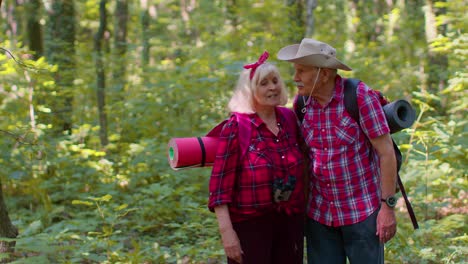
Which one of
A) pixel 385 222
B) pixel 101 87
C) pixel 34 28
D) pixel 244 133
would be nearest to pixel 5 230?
pixel 244 133

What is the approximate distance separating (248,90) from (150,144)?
5.82 meters

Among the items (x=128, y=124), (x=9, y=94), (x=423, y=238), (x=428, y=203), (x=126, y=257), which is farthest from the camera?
(x=128, y=124)

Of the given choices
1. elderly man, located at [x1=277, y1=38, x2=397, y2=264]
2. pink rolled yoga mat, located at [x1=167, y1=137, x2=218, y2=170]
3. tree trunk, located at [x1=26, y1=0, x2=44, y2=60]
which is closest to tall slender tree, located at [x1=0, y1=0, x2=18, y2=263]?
pink rolled yoga mat, located at [x1=167, y1=137, x2=218, y2=170]

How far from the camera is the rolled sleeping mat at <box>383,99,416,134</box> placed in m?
2.88

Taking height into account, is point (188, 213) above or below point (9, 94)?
below

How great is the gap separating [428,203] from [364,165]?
405 centimetres

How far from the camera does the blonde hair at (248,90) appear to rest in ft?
10.00

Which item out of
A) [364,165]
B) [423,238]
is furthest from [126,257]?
[423,238]

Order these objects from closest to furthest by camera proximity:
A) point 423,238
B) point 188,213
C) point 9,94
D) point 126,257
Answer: point 126,257, point 423,238, point 188,213, point 9,94

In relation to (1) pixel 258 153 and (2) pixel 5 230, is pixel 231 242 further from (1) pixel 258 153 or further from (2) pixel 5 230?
(2) pixel 5 230

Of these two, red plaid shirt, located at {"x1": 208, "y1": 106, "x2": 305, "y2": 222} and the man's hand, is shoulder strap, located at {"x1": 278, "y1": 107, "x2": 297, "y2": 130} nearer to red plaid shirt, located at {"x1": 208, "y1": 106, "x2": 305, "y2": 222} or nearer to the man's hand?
red plaid shirt, located at {"x1": 208, "y1": 106, "x2": 305, "y2": 222}

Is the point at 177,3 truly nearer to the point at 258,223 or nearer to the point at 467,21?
the point at 467,21

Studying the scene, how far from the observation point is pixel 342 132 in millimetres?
2943

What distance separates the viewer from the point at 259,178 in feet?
9.68
